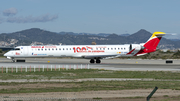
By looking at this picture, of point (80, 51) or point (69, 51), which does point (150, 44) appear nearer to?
point (80, 51)

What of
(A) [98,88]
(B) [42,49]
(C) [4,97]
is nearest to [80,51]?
(B) [42,49]

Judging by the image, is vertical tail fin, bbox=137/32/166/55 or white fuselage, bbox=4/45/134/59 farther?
vertical tail fin, bbox=137/32/166/55

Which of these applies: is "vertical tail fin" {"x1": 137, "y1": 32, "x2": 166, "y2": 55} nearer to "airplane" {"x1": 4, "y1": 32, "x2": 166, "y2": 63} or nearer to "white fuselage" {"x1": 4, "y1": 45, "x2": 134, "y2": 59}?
"airplane" {"x1": 4, "y1": 32, "x2": 166, "y2": 63}

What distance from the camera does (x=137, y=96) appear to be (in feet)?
52.4

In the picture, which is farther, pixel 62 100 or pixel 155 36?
pixel 155 36

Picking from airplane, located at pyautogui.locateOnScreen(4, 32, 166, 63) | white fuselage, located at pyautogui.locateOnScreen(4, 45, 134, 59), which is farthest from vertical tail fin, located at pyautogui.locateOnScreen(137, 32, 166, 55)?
white fuselage, located at pyautogui.locateOnScreen(4, 45, 134, 59)

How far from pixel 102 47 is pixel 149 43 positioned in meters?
9.15

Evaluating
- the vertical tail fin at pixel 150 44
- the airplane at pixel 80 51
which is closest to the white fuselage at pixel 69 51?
the airplane at pixel 80 51

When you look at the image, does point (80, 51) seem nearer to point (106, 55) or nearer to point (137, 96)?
point (106, 55)

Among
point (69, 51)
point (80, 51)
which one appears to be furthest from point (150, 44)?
point (69, 51)

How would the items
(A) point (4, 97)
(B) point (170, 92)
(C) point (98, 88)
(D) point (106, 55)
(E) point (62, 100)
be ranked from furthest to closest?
(D) point (106, 55), (C) point (98, 88), (B) point (170, 92), (A) point (4, 97), (E) point (62, 100)

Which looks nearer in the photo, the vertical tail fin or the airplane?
the airplane

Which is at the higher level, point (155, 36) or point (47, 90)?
point (155, 36)

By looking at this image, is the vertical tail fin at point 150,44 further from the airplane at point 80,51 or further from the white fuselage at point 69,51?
the white fuselage at point 69,51
